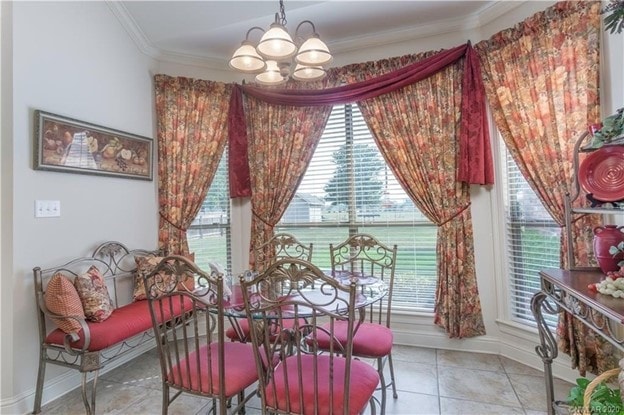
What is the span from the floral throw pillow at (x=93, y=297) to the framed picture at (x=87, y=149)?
847mm

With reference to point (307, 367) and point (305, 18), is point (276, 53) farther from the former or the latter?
point (307, 367)

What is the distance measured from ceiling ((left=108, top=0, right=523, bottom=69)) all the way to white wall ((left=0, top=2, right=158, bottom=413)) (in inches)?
10.4

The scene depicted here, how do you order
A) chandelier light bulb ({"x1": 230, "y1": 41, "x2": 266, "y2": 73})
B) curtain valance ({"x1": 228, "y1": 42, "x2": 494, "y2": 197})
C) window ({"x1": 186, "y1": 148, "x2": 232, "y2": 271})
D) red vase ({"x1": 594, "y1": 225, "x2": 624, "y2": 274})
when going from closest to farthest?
red vase ({"x1": 594, "y1": 225, "x2": 624, "y2": 274})
chandelier light bulb ({"x1": 230, "y1": 41, "x2": 266, "y2": 73})
curtain valance ({"x1": 228, "y1": 42, "x2": 494, "y2": 197})
window ({"x1": 186, "y1": 148, "x2": 232, "y2": 271})

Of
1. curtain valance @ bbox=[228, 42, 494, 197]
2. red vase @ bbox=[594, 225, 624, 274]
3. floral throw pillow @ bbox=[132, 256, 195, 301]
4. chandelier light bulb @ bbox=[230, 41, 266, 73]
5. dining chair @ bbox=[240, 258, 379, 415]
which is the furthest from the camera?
floral throw pillow @ bbox=[132, 256, 195, 301]

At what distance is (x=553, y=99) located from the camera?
2.36 m

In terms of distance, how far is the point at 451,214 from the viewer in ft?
9.48

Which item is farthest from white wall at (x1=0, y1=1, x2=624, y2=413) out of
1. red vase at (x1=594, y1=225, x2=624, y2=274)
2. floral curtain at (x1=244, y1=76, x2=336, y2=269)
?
red vase at (x1=594, y1=225, x2=624, y2=274)

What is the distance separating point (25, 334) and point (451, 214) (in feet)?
10.9

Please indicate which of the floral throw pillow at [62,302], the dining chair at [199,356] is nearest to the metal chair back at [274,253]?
the dining chair at [199,356]

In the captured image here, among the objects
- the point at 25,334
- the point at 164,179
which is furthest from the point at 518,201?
the point at 25,334

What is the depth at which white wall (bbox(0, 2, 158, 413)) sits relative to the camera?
7.20 feet

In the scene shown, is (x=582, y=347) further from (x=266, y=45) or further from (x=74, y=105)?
(x=74, y=105)

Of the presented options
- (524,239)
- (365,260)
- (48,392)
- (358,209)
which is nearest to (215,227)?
(358,209)

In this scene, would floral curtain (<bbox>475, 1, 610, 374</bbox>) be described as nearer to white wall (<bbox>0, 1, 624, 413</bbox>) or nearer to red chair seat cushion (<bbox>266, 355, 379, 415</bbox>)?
white wall (<bbox>0, 1, 624, 413</bbox>)
